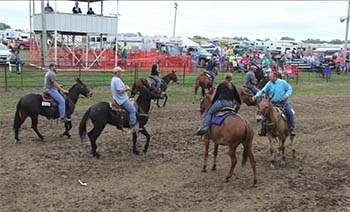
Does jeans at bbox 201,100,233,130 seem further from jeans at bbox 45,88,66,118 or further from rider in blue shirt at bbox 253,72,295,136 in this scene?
jeans at bbox 45,88,66,118

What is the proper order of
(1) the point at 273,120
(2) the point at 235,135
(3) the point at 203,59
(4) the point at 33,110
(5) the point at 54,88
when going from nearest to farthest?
1. (2) the point at 235,135
2. (1) the point at 273,120
3. (4) the point at 33,110
4. (5) the point at 54,88
5. (3) the point at 203,59

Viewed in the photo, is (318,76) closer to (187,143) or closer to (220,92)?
(187,143)

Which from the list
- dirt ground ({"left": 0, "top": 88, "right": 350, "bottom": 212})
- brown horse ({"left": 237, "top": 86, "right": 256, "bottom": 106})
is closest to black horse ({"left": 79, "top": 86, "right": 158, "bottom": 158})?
dirt ground ({"left": 0, "top": 88, "right": 350, "bottom": 212})

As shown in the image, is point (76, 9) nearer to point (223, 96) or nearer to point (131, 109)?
point (131, 109)

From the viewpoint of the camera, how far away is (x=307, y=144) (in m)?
10.0

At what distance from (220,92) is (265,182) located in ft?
6.84

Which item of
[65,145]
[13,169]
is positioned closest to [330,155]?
[65,145]

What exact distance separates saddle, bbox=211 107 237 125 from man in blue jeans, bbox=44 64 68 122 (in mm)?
4412

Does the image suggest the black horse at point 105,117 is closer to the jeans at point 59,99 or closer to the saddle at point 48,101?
the jeans at point 59,99

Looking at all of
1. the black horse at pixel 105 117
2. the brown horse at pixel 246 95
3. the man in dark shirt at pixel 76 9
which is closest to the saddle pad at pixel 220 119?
the black horse at pixel 105 117

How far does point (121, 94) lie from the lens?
8.55 meters

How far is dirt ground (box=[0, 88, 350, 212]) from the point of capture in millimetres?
6215

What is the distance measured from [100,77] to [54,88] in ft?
40.0

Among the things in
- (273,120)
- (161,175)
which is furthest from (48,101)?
(273,120)
